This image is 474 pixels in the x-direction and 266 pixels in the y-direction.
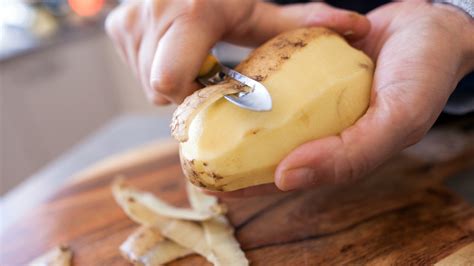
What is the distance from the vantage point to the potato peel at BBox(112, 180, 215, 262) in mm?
639

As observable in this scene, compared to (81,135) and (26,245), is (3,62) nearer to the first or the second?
(81,135)

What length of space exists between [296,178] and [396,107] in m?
0.15

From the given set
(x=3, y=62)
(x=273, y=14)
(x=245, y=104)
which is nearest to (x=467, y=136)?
(x=273, y=14)

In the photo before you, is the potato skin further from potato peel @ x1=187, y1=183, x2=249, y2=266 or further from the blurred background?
the blurred background

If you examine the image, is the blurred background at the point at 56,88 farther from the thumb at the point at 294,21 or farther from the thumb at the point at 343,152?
the thumb at the point at 343,152

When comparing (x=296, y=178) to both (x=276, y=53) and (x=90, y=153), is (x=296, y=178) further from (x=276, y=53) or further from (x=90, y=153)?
(x=90, y=153)

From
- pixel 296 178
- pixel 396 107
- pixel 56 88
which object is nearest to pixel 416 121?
pixel 396 107

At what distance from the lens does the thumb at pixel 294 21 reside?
65 cm

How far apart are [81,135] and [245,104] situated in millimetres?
1858

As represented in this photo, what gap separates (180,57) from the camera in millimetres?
600

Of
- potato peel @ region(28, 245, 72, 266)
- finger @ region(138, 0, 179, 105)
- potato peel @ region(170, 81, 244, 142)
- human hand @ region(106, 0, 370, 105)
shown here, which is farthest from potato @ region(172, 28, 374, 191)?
potato peel @ region(28, 245, 72, 266)

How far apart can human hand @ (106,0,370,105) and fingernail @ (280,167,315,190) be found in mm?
220

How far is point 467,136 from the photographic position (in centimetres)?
90

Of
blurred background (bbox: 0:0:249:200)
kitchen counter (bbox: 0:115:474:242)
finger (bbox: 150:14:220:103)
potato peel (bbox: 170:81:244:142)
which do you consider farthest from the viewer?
blurred background (bbox: 0:0:249:200)
